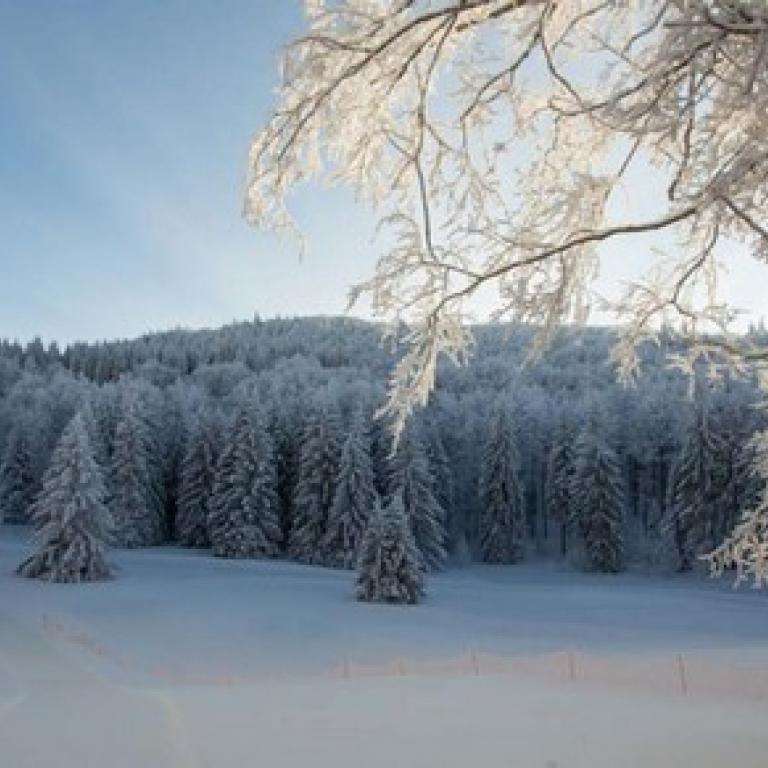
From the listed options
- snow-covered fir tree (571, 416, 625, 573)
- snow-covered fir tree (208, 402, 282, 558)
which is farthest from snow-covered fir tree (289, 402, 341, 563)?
snow-covered fir tree (571, 416, 625, 573)

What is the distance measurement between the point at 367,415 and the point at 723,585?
1015 inches

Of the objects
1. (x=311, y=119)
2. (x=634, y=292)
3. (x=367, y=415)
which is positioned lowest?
(x=634, y=292)

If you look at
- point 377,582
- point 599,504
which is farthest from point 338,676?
point 599,504

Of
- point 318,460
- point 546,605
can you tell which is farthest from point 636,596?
point 318,460

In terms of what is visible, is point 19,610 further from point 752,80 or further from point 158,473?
point 752,80

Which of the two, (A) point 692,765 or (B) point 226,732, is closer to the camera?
(A) point 692,765

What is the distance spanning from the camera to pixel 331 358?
13575 centimetres

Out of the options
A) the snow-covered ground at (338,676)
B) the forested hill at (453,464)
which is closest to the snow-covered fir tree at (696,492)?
the forested hill at (453,464)

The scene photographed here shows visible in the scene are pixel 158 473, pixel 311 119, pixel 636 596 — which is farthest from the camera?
pixel 158 473

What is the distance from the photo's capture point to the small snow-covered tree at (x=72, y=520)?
40.8 metres

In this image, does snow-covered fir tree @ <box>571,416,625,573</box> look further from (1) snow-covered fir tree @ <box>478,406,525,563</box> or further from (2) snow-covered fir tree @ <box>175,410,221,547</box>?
(2) snow-covered fir tree @ <box>175,410,221,547</box>

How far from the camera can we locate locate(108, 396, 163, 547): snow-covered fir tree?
56.8 meters

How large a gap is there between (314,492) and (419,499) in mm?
6397

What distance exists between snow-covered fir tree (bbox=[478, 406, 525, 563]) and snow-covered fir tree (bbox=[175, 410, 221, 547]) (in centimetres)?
1809
